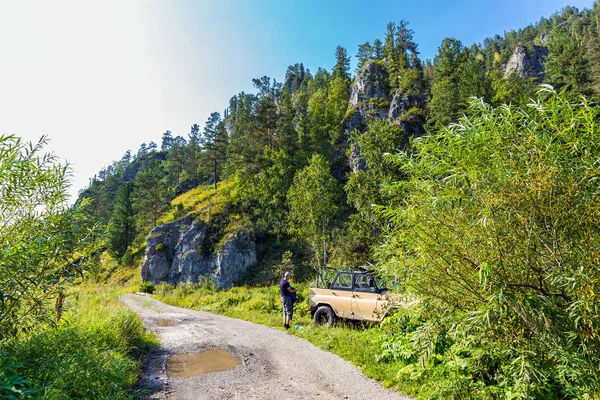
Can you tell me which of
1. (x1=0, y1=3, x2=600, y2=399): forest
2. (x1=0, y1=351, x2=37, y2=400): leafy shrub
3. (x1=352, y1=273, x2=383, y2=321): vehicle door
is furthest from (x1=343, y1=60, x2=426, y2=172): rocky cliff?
(x1=0, y1=351, x2=37, y2=400): leafy shrub

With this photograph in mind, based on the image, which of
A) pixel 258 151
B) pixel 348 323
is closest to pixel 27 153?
pixel 348 323

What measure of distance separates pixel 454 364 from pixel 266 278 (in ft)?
91.9

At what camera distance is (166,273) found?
38.0 metres

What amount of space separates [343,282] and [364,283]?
858 millimetres

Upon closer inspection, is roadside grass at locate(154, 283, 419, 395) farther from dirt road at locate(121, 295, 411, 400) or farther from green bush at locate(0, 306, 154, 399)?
green bush at locate(0, 306, 154, 399)

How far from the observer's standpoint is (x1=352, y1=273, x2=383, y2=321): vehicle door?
9.68 m

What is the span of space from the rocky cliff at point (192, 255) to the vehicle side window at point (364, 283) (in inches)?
981

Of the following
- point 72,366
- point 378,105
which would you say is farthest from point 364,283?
point 378,105

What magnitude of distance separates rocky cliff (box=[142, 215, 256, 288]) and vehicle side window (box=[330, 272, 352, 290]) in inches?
949

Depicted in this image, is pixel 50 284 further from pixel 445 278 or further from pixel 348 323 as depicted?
pixel 348 323

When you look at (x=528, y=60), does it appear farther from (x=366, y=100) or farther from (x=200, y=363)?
(x=200, y=363)

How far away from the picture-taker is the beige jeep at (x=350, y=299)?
979 centimetres

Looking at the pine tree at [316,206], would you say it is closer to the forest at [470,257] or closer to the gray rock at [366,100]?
the forest at [470,257]

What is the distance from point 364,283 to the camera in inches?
412
